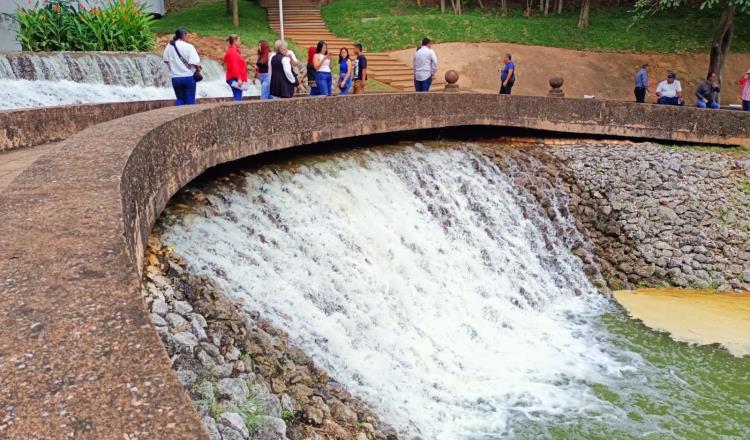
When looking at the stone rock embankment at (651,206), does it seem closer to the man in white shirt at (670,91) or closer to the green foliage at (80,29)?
the man in white shirt at (670,91)

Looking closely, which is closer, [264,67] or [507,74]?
[264,67]

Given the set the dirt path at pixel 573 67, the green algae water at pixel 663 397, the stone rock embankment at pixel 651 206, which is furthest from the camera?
the dirt path at pixel 573 67

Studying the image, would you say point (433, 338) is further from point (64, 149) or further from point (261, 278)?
point (64, 149)

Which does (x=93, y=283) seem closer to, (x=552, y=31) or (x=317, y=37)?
(x=317, y=37)

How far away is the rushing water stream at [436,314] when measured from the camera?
6.14 metres

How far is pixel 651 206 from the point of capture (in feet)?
40.4

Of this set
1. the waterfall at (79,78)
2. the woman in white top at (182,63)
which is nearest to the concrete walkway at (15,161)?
the woman in white top at (182,63)

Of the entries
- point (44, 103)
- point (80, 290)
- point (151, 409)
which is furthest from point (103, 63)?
point (151, 409)

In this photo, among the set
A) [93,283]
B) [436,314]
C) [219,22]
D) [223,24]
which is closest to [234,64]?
[436,314]

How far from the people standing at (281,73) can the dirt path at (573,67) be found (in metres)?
11.9

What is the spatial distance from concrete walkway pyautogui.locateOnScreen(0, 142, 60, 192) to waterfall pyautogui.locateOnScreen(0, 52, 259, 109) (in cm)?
331

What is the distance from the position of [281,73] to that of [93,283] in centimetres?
826

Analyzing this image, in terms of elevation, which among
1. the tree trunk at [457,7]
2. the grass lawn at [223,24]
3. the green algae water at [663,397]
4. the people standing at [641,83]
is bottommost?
the green algae water at [663,397]

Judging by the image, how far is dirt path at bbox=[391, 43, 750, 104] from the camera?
72.5ft
